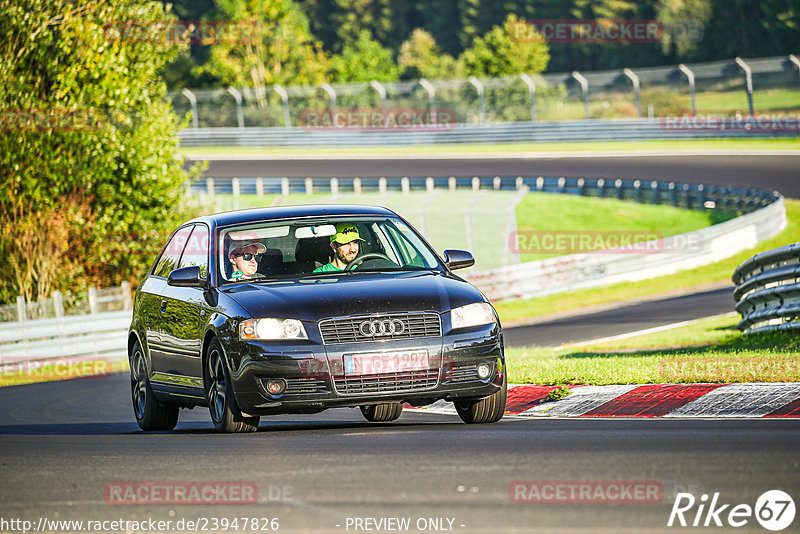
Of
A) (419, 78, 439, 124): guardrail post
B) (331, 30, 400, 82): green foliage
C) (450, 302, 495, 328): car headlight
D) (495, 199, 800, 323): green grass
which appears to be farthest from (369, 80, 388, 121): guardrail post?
(450, 302, 495, 328): car headlight

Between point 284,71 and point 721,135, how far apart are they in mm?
32577

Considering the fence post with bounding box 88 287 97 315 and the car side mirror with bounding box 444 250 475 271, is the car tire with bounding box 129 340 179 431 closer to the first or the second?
the car side mirror with bounding box 444 250 475 271

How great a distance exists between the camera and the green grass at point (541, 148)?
4684 cm

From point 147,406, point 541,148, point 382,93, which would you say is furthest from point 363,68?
point 147,406

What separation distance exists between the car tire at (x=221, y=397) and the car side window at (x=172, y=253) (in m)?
1.48

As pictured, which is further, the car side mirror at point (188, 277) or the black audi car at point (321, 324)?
the car side mirror at point (188, 277)

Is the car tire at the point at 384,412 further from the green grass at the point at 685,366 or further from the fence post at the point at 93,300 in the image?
the fence post at the point at 93,300

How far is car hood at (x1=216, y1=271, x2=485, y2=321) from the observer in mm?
8539

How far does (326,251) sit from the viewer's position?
381 inches

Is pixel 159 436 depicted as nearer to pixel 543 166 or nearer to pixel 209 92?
pixel 543 166

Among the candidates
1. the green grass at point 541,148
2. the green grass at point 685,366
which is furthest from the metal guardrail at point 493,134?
the green grass at point 685,366

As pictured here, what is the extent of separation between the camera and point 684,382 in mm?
10773

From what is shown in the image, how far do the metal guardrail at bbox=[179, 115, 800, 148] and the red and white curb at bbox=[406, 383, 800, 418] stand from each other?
37646 mm

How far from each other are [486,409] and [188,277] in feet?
7.68
